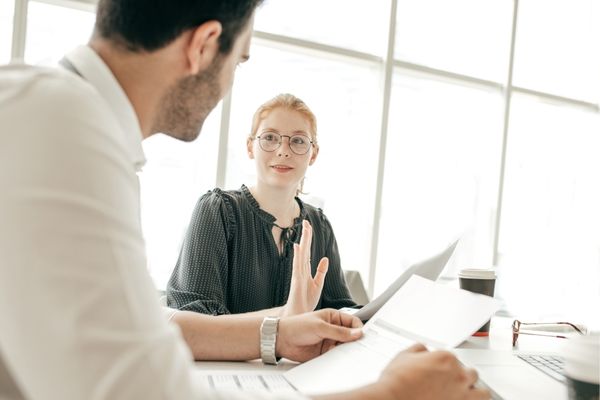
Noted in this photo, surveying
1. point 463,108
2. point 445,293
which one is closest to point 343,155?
point 463,108

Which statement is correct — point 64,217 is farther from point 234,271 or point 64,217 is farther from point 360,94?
point 360,94

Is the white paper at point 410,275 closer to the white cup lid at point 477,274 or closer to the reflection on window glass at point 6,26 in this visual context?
the white cup lid at point 477,274

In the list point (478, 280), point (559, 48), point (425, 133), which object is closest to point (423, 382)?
point (478, 280)

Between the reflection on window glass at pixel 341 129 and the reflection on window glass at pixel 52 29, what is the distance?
3.77ft

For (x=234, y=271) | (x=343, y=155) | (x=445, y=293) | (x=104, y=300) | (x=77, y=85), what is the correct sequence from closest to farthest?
(x=104, y=300) → (x=77, y=85) → (x=445, y=293) → (x=234, y=271) → (x=343, y=155)

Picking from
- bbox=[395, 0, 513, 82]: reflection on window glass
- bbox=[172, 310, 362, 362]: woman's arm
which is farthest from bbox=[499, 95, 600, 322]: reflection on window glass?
bbox=[172, 310, 362, 362]: woman's arm

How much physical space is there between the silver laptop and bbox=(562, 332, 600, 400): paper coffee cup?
157 millimetres

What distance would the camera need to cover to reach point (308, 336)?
1.11 meters

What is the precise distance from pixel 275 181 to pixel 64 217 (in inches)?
63.3

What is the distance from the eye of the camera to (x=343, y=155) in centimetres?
421

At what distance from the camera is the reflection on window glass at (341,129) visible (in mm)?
4000

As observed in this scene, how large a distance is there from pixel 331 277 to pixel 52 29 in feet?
8.19

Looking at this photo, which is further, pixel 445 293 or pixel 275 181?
pixel 275 181

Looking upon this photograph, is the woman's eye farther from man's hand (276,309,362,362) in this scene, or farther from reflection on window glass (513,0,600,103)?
reflection on window glass (513,0,600,103)
